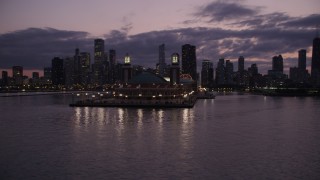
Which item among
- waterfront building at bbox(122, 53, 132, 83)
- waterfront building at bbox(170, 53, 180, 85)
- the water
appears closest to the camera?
the water

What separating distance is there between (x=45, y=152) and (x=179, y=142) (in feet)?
50.3

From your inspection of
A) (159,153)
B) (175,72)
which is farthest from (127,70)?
(159,153)

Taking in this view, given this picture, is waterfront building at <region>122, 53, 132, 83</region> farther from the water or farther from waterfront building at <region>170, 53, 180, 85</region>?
the water

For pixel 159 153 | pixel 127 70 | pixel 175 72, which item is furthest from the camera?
pixel 127 70

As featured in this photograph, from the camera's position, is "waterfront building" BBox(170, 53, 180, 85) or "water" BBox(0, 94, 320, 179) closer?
"water" BBox(0, 94, 320, 179)

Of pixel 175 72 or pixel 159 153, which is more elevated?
pixel 175 72

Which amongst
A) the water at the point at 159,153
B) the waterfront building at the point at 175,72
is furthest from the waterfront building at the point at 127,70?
the water at the point at 159,153

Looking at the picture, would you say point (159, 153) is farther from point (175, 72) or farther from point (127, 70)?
point (127, 70)

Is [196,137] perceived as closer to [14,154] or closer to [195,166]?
[195,166]

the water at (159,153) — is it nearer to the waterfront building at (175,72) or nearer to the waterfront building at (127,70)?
the waterfront building at (175,72)

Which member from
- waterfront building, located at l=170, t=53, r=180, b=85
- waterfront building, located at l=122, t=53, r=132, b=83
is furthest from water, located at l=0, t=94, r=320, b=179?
waterfront building, located at l=122, t=53, r=132, b=83

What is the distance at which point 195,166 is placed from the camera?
32719 mm

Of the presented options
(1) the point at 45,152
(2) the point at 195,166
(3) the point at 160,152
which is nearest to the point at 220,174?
(2) the point at 195,166

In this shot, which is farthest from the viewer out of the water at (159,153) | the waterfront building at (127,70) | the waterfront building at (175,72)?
the waterfront building at (127,70)
